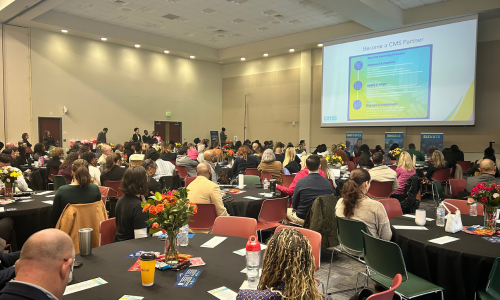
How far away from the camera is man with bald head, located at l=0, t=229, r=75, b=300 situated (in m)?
1.41

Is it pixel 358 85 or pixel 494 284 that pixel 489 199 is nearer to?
pixel 494 284

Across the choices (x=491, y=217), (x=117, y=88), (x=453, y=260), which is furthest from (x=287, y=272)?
(x=117, y=88)

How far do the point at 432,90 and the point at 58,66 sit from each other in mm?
14309

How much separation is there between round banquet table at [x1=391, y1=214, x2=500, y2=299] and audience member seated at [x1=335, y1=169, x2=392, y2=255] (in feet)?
0.59

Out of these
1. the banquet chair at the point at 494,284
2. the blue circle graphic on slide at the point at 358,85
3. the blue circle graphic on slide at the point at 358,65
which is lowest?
the banquet chair at the point at 494,284

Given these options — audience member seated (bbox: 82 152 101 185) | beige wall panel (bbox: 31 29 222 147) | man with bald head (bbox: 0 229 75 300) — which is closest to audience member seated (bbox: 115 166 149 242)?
man with bald head (bbox: 0 229 75 300)

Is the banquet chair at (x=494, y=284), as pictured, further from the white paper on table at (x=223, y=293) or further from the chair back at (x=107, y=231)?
the chair back at (x=107, y=231)

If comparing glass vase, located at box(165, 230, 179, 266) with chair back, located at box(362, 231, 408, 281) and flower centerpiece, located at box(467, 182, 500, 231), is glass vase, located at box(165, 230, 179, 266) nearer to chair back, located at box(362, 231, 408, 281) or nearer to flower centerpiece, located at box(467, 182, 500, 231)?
chair back, located at box(362, 231, 408, 281)

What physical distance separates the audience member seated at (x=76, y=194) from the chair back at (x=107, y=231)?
0.68 metres

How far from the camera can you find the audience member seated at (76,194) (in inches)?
146

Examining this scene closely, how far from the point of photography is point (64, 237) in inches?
62.1

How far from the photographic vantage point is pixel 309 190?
4.60 meters

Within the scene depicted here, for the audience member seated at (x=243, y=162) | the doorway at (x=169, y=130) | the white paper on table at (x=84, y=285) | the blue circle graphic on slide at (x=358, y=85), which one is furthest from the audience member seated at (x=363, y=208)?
the doorway at (x=169, y=130)

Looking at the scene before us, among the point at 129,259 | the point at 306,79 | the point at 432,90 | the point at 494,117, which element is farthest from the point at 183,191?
the point at 306,79
